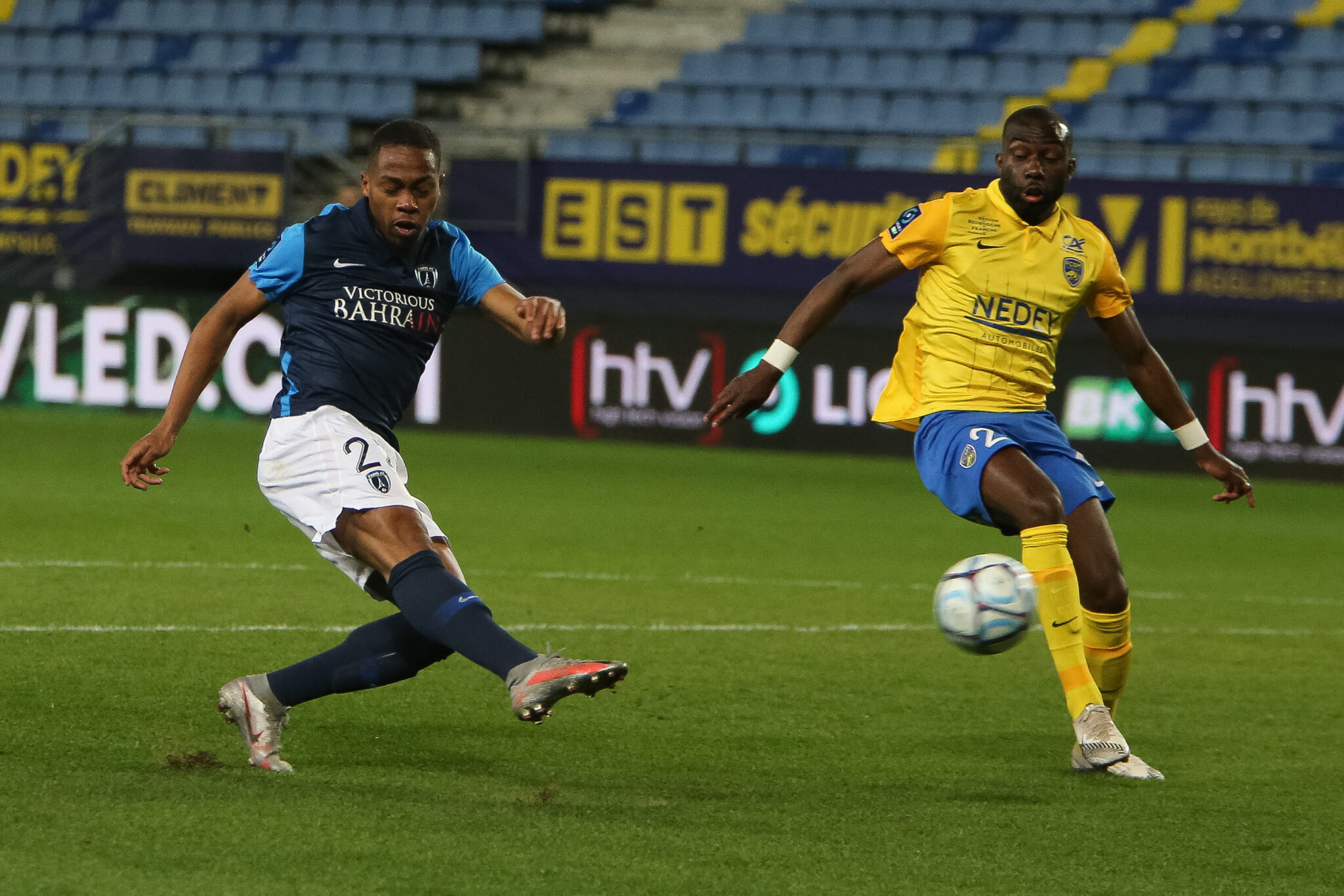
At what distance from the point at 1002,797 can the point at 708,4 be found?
1761cm

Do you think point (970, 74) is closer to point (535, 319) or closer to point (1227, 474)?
point (1227, 474)

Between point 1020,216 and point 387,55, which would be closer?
point 1020,216

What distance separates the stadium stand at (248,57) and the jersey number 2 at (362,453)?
1597 centimetres

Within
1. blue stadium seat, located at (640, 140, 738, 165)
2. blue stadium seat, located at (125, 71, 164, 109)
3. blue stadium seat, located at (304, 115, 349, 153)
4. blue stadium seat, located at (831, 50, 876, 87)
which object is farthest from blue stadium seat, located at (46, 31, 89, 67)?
blue stadium seat, located at (831, 50, 876, 87)

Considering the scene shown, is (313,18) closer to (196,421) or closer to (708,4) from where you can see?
(708,4)

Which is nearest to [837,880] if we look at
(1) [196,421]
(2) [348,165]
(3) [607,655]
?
(3) [607,655]

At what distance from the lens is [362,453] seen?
189 inches

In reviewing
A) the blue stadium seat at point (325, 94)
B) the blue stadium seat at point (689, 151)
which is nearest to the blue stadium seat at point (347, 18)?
the blue stadium seat at point (325, 94)

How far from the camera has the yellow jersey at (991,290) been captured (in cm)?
564

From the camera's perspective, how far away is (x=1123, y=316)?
5.86m

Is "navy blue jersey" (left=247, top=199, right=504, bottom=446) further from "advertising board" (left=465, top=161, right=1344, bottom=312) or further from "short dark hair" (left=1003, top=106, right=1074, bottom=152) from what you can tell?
"advertising board" (left=465, top=161, right=1344, bottom=312)

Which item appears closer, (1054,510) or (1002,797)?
(1002,797)

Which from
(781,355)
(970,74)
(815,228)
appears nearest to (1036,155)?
(781,355)

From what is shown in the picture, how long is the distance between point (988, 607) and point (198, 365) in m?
2.30
